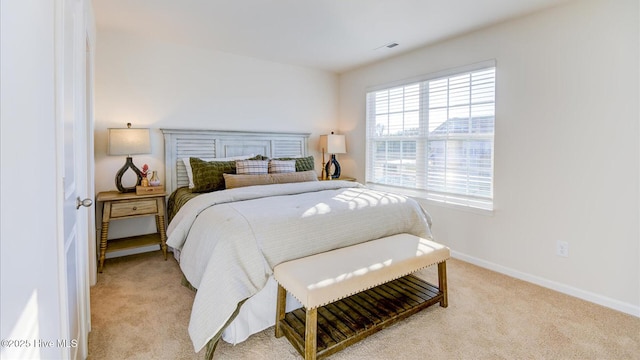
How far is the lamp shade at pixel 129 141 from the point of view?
2955 millimetres

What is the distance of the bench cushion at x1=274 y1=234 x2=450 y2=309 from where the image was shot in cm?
161

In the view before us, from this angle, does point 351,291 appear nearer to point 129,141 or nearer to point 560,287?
point 560,287

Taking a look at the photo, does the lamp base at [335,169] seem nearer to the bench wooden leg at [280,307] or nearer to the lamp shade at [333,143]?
the lamp shade at [333,143]

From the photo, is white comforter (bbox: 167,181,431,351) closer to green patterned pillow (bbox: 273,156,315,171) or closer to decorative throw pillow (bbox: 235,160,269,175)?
decorative throw pillow (bbox: 235,160,269,175)

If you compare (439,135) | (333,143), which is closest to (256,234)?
(439,135)

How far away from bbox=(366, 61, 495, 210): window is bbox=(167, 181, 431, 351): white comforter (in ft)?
2.95

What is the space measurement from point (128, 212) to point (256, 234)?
1.82m

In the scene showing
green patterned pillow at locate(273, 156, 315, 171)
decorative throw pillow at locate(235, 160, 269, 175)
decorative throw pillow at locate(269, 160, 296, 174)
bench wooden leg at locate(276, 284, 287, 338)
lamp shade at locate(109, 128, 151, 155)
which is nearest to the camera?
bench wooden leg at locate(276, 284, 287, 338)

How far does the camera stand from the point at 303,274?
1.69m

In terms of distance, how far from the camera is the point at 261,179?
3084 millimetres

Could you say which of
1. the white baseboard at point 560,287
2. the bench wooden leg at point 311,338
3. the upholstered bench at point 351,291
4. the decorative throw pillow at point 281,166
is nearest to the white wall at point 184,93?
the decorative throw pillow at point 281,166

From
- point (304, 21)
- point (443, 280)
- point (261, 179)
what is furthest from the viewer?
point (261, 179)

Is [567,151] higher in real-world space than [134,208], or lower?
higher

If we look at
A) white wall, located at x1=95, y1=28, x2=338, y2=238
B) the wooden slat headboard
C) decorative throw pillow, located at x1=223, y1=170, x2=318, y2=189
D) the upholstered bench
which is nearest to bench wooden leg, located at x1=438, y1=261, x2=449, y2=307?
the upholstered bench
